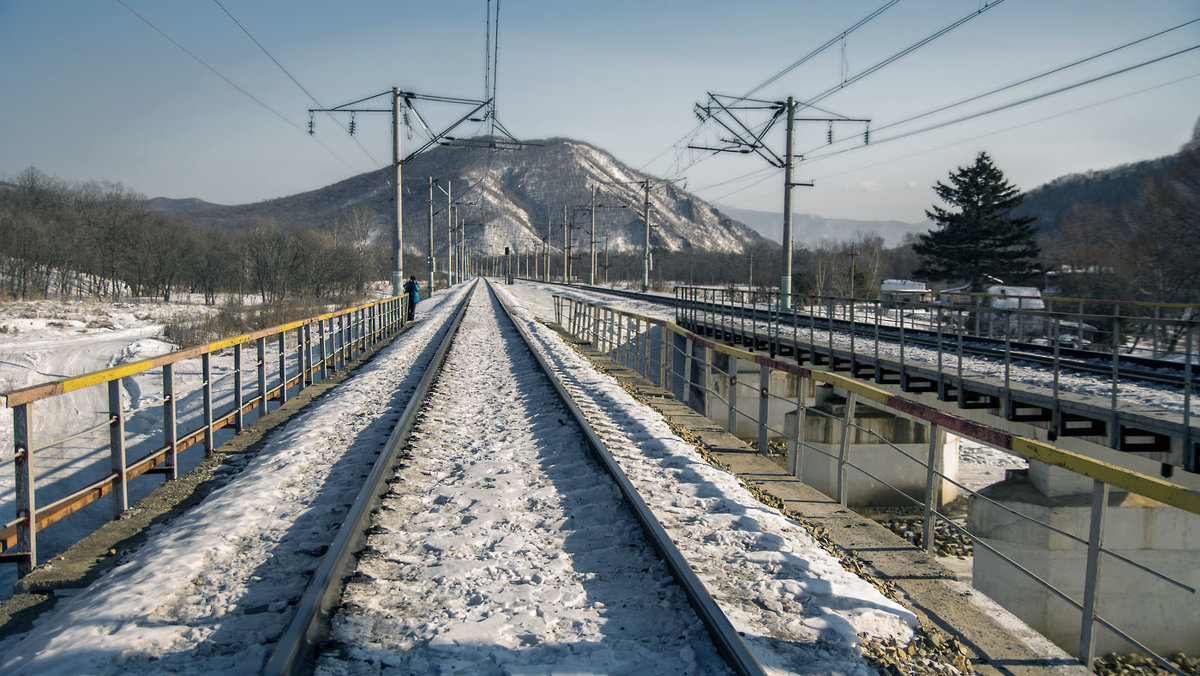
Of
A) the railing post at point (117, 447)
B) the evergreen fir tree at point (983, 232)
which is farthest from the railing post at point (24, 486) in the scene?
the evergreen fir tree at point (983, 232)

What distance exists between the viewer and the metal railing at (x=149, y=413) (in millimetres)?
4711

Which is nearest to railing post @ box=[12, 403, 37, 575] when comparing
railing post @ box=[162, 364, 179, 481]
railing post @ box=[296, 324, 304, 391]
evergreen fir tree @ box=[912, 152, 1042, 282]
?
railing post @ box=[162, 364, 179, 481]

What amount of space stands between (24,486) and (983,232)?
60.2 m

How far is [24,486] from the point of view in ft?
15.3

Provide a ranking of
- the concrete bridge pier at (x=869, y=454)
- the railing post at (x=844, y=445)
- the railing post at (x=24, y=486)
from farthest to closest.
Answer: the concrete bridge pier at (x=869, y=454) → the railing post at (x=844, y=445) → the railing post at (x=24, y=486)

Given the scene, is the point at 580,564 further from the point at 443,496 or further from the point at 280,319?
the point at 280,319

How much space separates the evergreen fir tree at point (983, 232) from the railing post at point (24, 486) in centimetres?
5989

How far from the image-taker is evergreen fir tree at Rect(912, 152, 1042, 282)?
54094 millimetres

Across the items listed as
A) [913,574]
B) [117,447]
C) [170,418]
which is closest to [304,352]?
[170,418]

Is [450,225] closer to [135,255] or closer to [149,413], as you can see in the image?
[135,255]

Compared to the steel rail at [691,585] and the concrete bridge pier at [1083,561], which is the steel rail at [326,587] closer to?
the steel rail at [691,585]

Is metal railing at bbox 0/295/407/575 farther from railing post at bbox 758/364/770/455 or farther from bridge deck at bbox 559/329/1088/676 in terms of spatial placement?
railing post at bbox 758/364/770/455

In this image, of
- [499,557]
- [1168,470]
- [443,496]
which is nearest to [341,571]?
[499,557]

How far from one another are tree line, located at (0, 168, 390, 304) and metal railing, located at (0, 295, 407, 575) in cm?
2972
